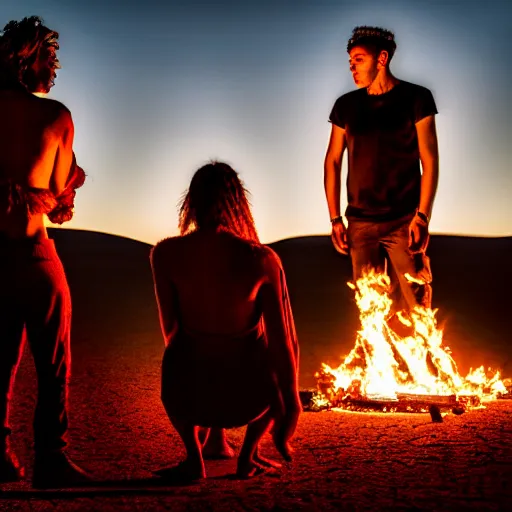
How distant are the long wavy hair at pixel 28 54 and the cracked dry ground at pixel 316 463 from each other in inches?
86.0

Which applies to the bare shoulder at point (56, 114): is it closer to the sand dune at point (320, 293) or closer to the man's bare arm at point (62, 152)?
the man's bare arm at point (62, 152)

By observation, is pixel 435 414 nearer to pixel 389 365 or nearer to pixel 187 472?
pixel 389 365

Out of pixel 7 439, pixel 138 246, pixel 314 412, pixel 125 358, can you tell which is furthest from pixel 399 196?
pixel 138 246

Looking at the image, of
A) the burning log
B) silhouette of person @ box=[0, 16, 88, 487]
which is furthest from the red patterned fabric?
the burning log

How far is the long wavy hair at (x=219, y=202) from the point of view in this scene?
4.37 meters

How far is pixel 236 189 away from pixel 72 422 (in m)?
2.86

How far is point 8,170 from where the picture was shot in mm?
4207

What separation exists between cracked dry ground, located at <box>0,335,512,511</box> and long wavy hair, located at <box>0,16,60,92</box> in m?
2.18

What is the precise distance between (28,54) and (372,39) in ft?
10.8

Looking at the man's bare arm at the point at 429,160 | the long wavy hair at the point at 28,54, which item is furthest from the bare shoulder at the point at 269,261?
the man's bare arm at the point at 429,160

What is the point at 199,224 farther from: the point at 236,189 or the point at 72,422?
the point at 72,422

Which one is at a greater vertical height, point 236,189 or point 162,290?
point 236,189

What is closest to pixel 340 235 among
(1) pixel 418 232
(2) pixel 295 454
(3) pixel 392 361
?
(1) pixel 418 232

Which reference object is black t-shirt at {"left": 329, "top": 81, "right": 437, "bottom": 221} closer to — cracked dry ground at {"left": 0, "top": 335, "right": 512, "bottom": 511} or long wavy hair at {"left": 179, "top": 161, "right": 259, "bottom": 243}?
→ cracked dry ground at {"left": 0, "top": 335, "right": 512, "bottom": 511}
